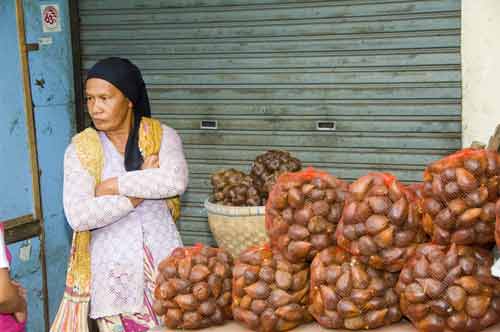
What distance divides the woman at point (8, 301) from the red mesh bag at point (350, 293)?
133 centimetres

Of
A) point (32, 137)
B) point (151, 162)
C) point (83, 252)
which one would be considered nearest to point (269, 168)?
point (151, 162)

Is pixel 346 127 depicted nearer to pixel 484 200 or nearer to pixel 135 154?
pixel 135 154

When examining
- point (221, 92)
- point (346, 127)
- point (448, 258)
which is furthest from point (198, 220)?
point (448, 258)

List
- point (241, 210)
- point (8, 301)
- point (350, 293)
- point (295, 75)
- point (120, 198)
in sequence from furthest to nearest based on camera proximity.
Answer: point (295, 75) → point (241, 210) → point (120, 198) → point (8, 301) → point (350, 293)

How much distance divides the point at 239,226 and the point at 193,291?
1268 mm

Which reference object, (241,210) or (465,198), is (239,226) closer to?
(241,210)

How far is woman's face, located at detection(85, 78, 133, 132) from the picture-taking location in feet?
11.6

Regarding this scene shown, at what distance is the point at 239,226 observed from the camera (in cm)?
375

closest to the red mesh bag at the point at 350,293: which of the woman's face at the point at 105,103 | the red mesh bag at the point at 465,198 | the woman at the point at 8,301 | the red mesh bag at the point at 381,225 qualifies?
the red mesh bag at the point at 381,225

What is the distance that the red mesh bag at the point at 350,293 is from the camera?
2268 millimetres

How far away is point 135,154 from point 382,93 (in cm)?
181

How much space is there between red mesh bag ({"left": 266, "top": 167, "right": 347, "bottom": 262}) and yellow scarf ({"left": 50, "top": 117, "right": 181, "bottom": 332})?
1.38 m

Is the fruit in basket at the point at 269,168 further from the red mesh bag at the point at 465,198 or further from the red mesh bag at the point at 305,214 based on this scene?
the red mesh bag at the point at 465,198

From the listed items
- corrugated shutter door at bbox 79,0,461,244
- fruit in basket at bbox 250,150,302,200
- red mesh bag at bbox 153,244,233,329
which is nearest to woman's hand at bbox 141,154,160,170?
fruit in basket at bbox 250,150,302,200
